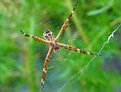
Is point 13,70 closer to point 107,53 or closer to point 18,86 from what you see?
point 18,86

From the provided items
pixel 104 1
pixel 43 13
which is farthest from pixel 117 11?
pixel 43 13

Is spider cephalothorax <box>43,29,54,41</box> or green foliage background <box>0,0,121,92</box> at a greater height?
A: green foliage background <box>0,0,121,92</box>

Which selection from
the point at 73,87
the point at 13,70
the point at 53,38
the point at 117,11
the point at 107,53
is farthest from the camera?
the point at 13,70

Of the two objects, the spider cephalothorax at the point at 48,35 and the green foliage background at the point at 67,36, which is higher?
the green foliage background at the point at 67,36

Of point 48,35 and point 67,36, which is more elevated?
point 67,36

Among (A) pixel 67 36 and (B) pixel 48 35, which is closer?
(B) pixel 48 35

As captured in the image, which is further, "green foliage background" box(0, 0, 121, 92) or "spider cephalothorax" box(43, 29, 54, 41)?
"green foliage background" box(0, 0, 121, 92)

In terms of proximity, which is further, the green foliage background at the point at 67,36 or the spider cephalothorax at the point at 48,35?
the green foliage background at the point at 67,36

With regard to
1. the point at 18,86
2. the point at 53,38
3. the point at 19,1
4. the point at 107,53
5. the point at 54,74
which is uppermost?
the point at 19,1
